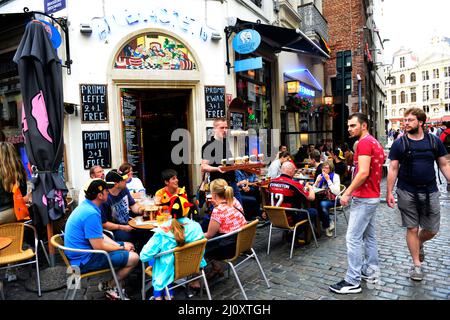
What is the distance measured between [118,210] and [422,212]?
12.6 feet

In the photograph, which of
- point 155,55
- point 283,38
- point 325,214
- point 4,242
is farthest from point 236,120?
point 4,242

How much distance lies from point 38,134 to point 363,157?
3.86 meters

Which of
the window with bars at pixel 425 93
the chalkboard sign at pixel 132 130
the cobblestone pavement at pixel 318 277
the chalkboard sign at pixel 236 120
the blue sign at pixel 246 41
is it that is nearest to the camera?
the cobblestone pavement at pixel 318 277

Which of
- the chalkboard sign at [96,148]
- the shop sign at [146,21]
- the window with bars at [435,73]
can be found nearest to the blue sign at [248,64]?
the shop sign at [146,21]

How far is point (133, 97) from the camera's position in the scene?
25.1 feet

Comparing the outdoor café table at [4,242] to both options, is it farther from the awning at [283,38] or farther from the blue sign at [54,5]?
the awning at [283,38]

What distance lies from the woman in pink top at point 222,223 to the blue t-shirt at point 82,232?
47.4 inches

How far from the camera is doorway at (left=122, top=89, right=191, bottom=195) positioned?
7898 millimetres

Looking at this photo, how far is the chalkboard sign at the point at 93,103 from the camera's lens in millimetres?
6766

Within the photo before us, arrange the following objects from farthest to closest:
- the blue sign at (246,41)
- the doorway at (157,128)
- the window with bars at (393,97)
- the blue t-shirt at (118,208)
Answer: the window with bars at (393,97), the doorway at (157,128), the blue sign at (246,41), the blue t-shirt at (118,208)

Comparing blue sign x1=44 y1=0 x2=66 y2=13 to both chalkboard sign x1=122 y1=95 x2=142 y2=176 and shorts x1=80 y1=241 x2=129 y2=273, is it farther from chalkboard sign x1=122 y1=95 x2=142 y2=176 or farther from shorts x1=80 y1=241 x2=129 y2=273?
shorts x1=80 y1=241 x2=129 y2=273

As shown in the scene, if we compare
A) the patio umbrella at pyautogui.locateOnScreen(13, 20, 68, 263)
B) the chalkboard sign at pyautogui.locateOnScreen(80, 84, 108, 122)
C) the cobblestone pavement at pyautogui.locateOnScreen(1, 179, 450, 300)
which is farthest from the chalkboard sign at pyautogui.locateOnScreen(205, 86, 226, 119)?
the patio umbrella at pyautogui.locateOnScreen(13, 20, 68, 263)
